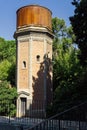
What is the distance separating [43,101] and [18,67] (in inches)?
152

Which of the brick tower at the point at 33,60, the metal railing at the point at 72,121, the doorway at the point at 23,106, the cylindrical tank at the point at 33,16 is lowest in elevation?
the doorway at the point at 23,106

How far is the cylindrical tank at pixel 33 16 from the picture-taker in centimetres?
2761

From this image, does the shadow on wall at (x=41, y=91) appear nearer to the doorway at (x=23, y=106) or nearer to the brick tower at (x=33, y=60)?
the brick tower at (x=33, y=60)

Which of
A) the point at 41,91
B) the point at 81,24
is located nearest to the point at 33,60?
the point at 41,91

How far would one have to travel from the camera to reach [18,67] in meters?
28.0

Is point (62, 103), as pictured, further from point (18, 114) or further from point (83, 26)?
point (83, 26)

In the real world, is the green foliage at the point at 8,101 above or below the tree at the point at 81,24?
below

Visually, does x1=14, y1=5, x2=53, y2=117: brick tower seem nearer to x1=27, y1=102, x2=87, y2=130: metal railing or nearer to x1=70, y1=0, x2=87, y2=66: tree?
x1=70, y1=0, x2=87, y2=66: tree

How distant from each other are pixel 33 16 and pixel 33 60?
395 cm

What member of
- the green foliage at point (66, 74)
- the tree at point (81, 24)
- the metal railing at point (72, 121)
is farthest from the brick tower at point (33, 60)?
the metal railing at point (72, 121)

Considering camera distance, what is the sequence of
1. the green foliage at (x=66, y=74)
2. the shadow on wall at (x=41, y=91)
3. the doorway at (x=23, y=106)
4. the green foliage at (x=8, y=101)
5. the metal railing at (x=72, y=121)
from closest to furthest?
the metal railing at (x=72, y=121), the green foliage at (x=66, y=74), the green foliage at (x=8, y=101), the shadow on wall at (x=41, y=91), the doorway at (x=23, y=106)

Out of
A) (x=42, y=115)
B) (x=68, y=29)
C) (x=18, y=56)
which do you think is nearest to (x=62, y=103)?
(x=42, y=115)

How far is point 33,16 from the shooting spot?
2764 cm

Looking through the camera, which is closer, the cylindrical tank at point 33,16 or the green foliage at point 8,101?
the green foliage at point 8,101
